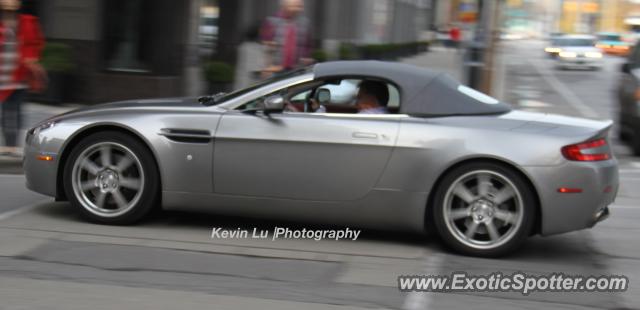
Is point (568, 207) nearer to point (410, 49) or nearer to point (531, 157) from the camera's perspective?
point (531, 157)

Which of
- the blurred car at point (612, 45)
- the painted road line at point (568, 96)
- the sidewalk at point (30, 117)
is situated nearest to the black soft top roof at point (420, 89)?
the sidewalk at point (30, 117)

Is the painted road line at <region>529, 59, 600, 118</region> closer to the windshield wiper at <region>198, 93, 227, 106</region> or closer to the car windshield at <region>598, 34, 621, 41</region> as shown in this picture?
the windshield wiper at <region>198, 93, 227, 106</region>

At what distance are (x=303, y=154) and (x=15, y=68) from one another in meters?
4.16

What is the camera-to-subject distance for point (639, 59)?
43.5ft

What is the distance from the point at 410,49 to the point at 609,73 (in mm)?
9234

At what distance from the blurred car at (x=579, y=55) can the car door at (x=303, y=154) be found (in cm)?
3585

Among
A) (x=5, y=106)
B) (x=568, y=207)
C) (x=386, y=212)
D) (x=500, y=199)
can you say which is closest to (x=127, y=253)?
(x=386, y=212)

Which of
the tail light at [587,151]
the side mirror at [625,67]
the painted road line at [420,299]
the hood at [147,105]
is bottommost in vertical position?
the painted road line at [420,299]

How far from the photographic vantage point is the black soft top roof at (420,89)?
6.29m

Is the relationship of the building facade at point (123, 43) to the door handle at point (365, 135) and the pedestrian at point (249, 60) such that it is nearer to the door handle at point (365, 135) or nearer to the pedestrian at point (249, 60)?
the pedestrian at point (249, 60)

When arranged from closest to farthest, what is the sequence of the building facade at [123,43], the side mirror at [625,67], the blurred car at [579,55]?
1. the side mirror at [625,67]
2. the building facade at [123,43]
3. the blurred car at [579,55]

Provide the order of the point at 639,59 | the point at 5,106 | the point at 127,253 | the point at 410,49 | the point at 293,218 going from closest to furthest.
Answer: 1. the point at 127,253
2. the point at 293,218
3. the point at 5,106
4. the point at 639,59
5. the point at 410,49

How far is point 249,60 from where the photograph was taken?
2464cm

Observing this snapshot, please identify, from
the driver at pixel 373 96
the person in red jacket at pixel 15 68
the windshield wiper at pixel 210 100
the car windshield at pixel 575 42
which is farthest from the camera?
the car windshield at pixel 575 42
